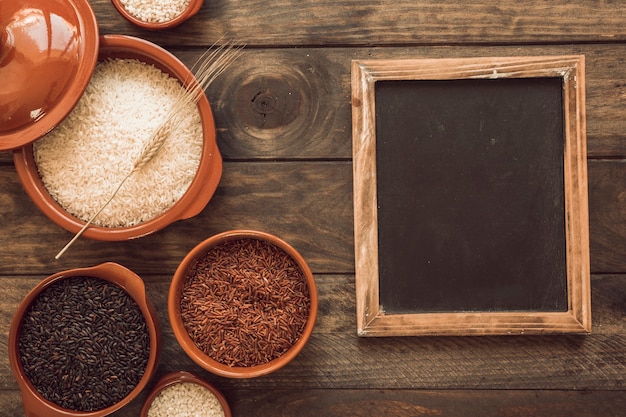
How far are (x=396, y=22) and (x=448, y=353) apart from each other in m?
0.72

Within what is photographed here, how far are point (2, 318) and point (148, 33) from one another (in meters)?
0.69

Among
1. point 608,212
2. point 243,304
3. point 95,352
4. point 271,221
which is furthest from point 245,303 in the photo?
point 608,212

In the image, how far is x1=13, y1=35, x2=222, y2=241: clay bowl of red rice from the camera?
1271 millimetres

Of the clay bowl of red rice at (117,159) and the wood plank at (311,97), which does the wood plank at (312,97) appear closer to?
the wood plank at (311,97)

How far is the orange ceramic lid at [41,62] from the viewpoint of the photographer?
1.15 meters

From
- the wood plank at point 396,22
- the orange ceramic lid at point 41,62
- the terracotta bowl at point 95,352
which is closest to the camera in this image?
the orange ceramic lid at point 41,62

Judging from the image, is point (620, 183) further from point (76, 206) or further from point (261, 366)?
point (76, 206)

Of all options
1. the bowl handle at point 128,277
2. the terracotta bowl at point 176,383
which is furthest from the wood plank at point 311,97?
the terracotta bowl at point 176,383

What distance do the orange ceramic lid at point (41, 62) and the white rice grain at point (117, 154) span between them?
0.10 meters

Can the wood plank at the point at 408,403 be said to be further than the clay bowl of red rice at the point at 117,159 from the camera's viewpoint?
Yes

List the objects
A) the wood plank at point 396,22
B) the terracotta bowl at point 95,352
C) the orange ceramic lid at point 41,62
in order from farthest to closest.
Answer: the wood plank at point 396,22 → the terracotta bowl at point 95,352 → the orange ceramic lid at point 41,62

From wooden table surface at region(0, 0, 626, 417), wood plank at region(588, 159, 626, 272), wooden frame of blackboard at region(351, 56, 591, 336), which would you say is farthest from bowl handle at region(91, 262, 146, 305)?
wood plank at region(588, 159, 626, 272)

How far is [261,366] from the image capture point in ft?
4.24

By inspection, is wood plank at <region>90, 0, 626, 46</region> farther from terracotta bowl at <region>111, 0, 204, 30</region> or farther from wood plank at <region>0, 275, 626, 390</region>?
wood plank at <region>0, 275, 626, 390</region>
